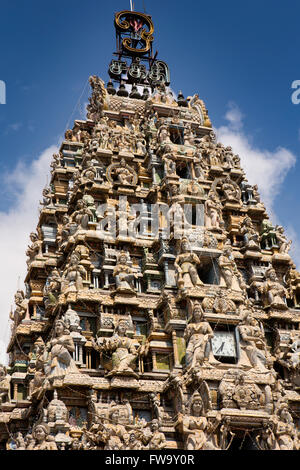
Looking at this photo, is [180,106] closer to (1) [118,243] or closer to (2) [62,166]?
(2) [62,166]

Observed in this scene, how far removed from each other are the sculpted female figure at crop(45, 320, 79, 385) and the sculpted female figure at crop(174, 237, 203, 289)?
596 centimetres

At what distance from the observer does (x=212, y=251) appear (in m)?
32.2

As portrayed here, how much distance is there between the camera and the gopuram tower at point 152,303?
25.8 meters

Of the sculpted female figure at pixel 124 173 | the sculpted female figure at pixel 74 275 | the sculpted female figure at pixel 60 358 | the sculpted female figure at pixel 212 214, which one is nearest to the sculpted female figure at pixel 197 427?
the sculpted female figure at pixel 60 358

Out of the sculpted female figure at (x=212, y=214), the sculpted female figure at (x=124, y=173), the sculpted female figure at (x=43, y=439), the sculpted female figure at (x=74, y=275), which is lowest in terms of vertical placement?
the sculpted female figure at (x=43, y=439)

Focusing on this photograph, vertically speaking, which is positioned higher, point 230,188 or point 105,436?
point 230,188

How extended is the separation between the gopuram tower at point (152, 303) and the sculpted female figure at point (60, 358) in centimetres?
5

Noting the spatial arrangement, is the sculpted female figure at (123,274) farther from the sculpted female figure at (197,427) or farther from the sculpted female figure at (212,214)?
the sculpted female figure at (197,427)

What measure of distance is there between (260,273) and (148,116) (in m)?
12.6

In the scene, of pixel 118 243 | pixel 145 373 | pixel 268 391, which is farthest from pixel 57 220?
pixel 268 391

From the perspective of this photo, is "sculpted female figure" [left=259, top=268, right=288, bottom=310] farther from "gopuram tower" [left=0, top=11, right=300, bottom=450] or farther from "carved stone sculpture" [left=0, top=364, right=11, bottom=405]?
"carved stone sculpture" [left=0, top=364, right=11, bottom=405]

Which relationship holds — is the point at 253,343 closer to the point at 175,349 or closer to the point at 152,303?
the point at 175,349

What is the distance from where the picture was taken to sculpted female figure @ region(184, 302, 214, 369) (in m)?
27.1

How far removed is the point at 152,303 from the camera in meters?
30.4
